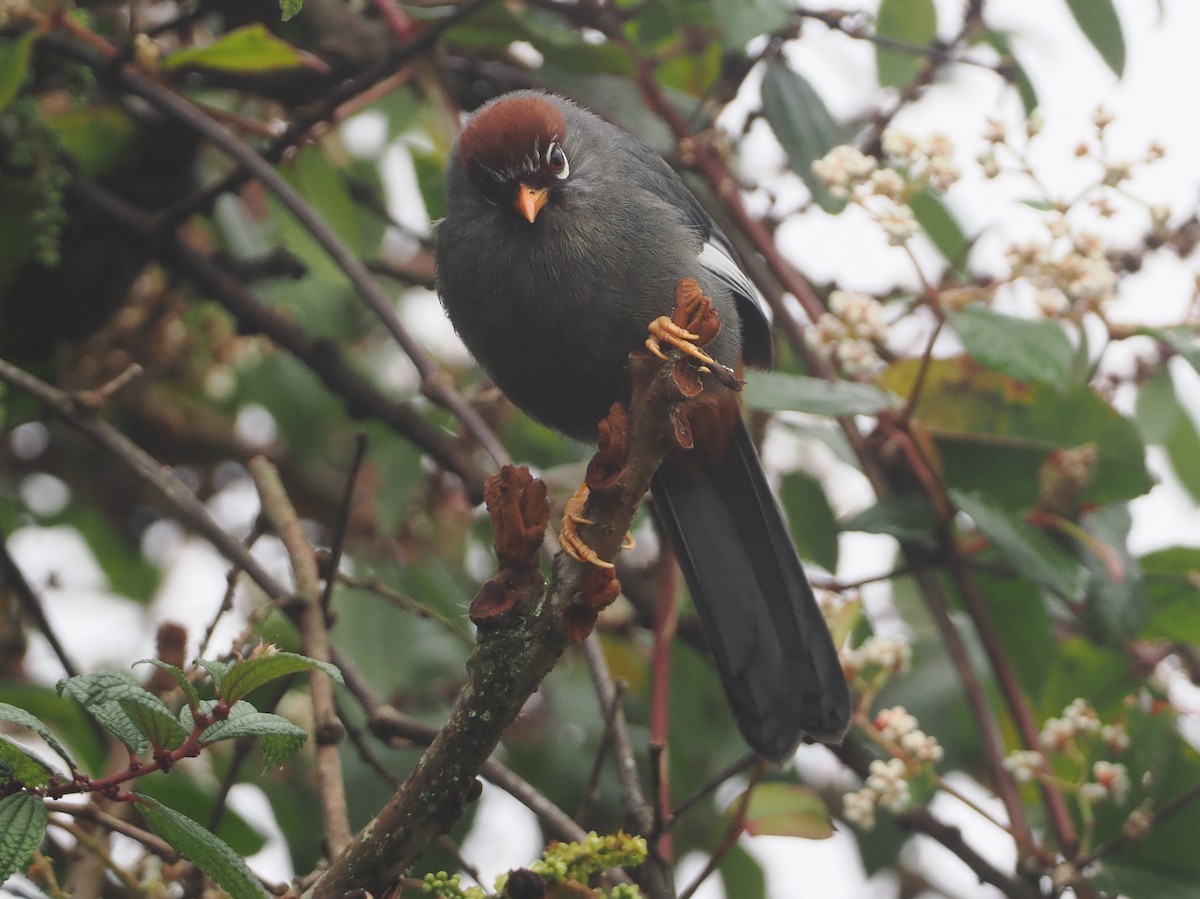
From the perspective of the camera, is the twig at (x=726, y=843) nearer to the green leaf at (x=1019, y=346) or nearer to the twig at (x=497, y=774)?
the twig at (x=497, y=774)

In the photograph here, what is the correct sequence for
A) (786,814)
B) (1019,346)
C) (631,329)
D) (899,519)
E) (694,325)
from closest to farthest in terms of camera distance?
(694,325), (786,814), (1019,346), (631,329), (899,519)

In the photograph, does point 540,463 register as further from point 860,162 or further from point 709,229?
point 860,162

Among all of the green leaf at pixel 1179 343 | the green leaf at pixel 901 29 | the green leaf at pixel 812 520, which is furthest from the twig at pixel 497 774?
the green leaf at pixel 901 29

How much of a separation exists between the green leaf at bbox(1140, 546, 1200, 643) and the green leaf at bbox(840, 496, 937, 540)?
580 millimetres

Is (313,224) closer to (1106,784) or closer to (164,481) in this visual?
(164,481)

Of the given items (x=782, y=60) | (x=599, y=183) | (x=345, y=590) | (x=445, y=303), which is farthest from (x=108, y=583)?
(x=782, y=60)

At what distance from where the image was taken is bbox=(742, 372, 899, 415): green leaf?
2.82 metres

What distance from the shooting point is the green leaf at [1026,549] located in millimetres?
2818

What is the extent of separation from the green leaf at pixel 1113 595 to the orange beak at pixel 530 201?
1.43 metres

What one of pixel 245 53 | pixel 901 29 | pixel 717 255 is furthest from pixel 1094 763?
pixel 245 53

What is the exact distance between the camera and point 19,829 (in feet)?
5.09

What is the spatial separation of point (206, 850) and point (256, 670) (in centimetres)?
23

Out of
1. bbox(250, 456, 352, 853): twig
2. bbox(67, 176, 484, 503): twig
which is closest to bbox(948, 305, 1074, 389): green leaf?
bbox(67, 176, 484, 503): twig

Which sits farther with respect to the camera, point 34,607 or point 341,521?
point 34,607
